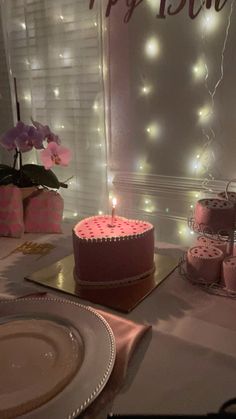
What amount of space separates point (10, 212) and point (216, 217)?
80 cm

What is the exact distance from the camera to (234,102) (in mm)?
1736

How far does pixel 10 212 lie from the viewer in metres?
1.40

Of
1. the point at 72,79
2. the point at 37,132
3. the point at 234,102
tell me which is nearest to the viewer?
the point at 37,132

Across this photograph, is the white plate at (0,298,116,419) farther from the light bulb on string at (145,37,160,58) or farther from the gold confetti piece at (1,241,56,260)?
the light bulb on string at (145,37,160,58)

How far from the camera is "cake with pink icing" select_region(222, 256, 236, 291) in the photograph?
912 millimetres

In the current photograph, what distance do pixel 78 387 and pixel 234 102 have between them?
1537 mm

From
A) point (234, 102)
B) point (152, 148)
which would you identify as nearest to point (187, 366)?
point (234, 102)

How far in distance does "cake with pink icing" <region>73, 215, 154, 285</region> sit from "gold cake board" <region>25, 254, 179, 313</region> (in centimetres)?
2

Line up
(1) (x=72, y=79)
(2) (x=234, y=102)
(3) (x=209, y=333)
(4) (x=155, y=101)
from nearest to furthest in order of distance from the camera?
(3) (x=209, y=333) < (2) (x=234, y=102) < (4) (x=155, y=101) < (1) (x=72, y=79)

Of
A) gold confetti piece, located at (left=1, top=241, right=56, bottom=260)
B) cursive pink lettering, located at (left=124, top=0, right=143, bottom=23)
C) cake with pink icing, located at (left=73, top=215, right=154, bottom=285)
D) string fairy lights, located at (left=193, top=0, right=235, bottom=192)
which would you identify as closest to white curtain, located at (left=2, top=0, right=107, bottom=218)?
cursive pink lettering, located at (left=124, top=0, right=143, bottom=23)

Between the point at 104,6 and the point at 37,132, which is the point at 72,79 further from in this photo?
the point at 37,132

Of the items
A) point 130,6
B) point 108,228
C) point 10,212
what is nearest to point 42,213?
point 10,212

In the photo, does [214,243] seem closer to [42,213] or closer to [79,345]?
[79,345]

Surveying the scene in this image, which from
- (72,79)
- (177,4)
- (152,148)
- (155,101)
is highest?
(177,4)
